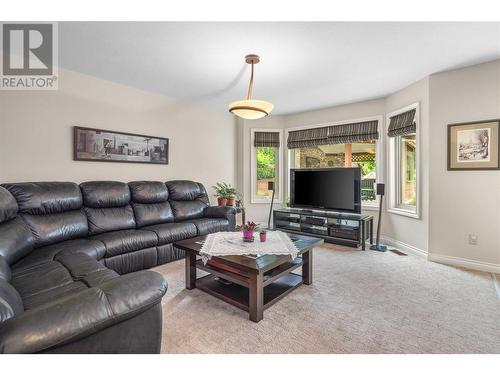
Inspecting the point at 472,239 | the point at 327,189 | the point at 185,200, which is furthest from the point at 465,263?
the point at 185,200

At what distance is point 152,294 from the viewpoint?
1.15 metres

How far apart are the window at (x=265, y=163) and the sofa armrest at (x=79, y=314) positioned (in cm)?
425

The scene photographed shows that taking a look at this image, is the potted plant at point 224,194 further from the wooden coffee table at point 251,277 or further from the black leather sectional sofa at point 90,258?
the wooden coffee table at point 251,277

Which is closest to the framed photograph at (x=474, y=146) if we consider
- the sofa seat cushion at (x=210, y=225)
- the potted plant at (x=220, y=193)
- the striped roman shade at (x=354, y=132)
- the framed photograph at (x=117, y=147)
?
the striped roman shade at (x=354, y=132)

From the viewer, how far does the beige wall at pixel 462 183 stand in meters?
2.92

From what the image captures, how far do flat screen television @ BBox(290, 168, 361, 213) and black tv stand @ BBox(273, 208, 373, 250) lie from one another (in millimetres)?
154

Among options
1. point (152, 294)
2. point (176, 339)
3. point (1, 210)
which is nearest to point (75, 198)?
point (1, 210)

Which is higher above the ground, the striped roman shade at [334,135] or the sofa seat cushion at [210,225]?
the striped roman shade at [334,135]

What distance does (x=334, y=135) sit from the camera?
4.72 meters

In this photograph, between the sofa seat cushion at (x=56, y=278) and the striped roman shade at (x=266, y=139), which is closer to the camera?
the sofa seat cushion at (x=56, y=278)

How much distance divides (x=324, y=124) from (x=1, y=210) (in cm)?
474

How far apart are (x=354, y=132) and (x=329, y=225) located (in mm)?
1773

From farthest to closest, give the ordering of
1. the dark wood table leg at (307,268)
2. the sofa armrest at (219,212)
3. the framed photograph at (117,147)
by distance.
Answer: the sofa armrest at (219,212), the framed photograph at (117,147), the dark wood table leg at (307,268)
